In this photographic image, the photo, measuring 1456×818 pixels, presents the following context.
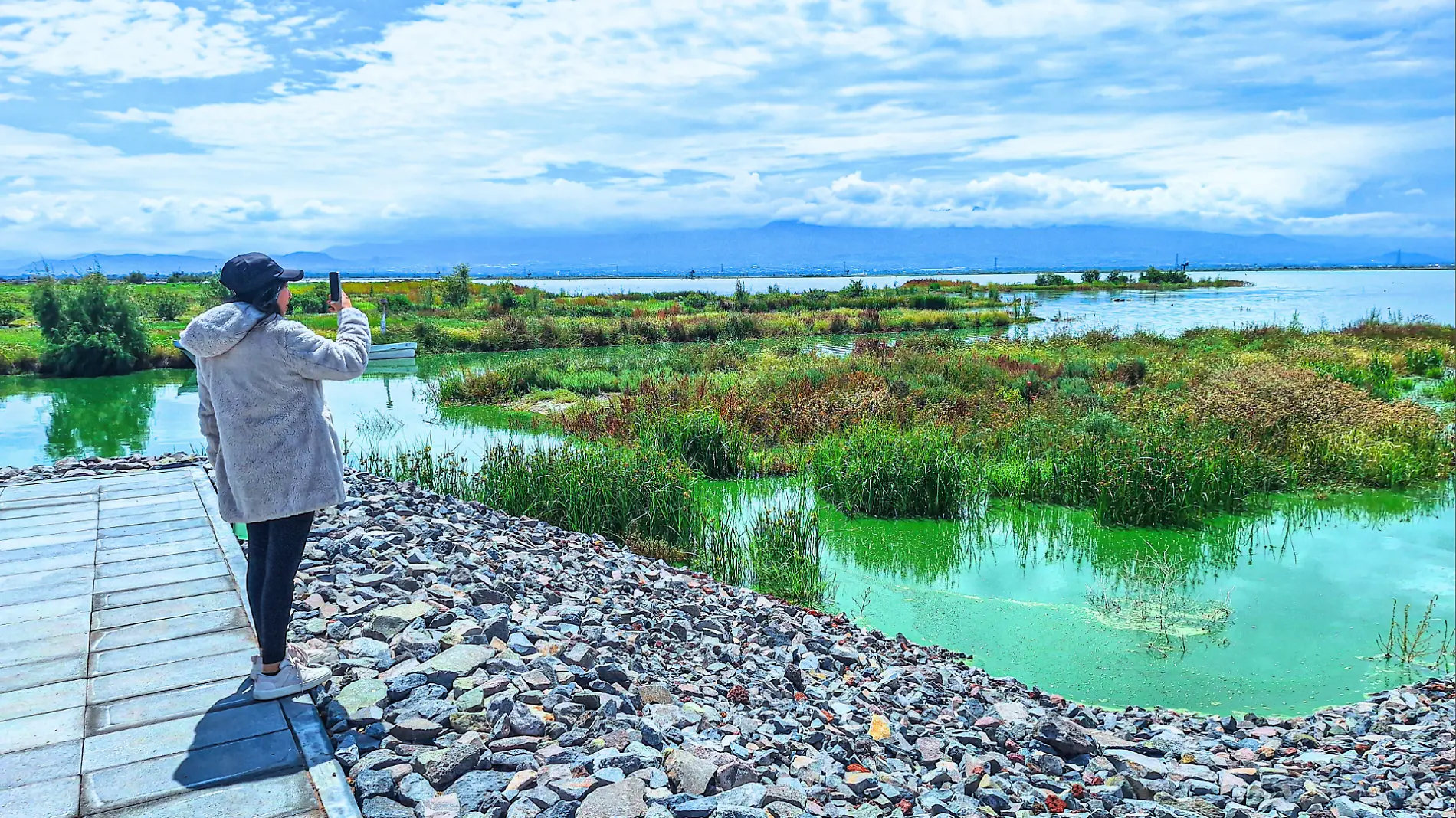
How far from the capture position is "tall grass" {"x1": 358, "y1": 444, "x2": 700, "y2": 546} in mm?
7684

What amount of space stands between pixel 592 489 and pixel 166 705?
4.64 meters

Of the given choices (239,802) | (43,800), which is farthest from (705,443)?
(43,800)

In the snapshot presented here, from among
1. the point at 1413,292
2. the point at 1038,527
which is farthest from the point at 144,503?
the point at 1413,292

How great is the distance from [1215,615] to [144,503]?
7.91 m

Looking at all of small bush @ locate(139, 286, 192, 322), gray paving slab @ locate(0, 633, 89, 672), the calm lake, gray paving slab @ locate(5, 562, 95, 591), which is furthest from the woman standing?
small bush @ locate(139, 286, 192, 322)

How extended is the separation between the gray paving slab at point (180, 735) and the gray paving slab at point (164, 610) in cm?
113

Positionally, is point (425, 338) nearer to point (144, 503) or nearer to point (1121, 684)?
point (144, 503)

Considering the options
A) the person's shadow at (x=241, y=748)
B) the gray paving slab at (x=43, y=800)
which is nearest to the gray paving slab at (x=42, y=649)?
the person's shadow at (x=241, y=748)

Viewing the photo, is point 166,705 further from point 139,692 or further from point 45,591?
point 45,591

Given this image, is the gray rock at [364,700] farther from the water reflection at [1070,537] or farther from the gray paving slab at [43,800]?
the water reflection at [1070,537]

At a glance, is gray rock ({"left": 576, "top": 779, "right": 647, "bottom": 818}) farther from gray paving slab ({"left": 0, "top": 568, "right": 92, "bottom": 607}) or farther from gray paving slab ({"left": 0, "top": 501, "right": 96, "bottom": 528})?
gray paving slab ({"left": 0, "top": 501, "right": 96, "bottom": 528})

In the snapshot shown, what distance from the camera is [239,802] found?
8.80 ft

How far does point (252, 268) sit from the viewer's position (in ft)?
10.2

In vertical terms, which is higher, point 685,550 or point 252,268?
point 252,268
